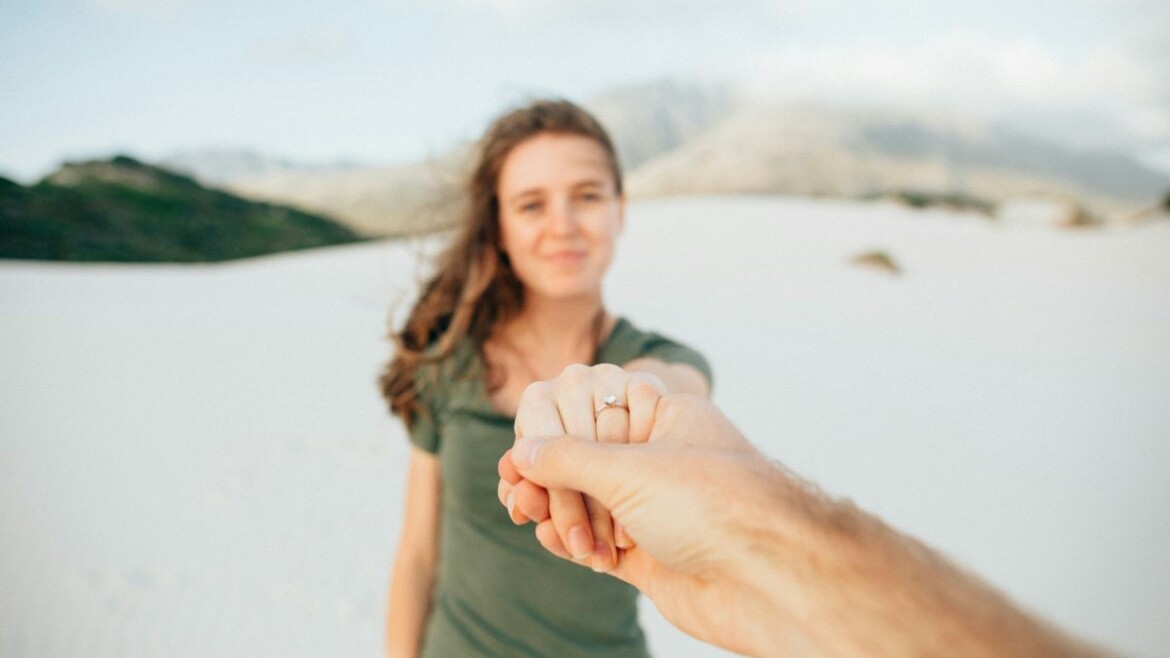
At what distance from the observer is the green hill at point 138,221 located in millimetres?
15969

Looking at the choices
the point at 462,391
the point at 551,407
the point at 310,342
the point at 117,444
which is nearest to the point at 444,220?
the point at 462,391

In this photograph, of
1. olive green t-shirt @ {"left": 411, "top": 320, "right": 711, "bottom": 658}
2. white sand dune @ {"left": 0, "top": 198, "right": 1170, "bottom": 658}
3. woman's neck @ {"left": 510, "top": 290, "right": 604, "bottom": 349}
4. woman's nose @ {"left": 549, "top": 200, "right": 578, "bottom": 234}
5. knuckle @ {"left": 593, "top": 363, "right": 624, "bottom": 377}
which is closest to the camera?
knuckle @ {"left": 593, "top": 363, "right": 624, "bottom": 377}

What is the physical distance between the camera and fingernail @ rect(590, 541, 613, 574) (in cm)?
103

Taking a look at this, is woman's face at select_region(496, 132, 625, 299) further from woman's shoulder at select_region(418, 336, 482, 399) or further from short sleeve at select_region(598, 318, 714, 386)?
woman's shoulder at select_region(418, 336, 482, 399)

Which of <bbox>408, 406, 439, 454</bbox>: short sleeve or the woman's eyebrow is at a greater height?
the woman's eyebrow

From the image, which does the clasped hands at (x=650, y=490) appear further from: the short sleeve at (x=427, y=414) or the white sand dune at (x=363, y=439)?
the short sleeve at (x=427, y=414)

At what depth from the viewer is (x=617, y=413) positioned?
1.05 m

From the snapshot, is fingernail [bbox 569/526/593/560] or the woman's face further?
the woman's face

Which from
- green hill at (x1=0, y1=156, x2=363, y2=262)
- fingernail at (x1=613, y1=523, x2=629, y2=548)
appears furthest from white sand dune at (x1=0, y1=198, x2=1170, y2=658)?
green hill at (x1=0, y1=156, x2=363, y2=262)

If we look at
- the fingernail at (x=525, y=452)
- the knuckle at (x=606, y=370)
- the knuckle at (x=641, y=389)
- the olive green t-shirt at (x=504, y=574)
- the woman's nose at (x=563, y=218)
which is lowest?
the olive green t-shirt at (x=504, y=574)

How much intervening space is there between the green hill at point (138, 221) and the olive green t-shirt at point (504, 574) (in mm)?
18416

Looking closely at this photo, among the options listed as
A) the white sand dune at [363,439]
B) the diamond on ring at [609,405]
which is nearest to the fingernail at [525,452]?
the diamond on ring at [609,405]

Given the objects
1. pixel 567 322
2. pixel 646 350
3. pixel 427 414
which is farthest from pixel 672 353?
pixel 427 414

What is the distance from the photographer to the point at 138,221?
64.0 ft
